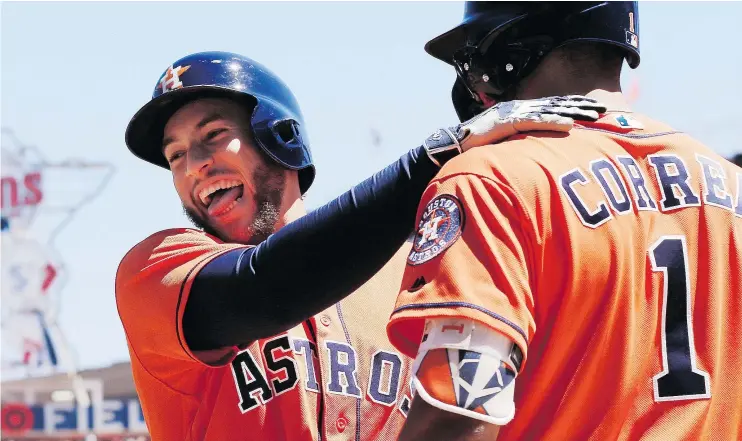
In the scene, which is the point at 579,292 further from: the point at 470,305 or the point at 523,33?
the point at 523,33

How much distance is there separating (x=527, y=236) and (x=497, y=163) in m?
0.20

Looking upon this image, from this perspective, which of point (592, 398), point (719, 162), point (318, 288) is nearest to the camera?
point (592, 398)

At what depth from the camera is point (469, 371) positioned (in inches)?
103

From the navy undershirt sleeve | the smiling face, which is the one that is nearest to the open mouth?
the smiling face

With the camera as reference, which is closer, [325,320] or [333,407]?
[333,407]

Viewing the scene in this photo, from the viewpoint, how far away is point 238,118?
5.11 m

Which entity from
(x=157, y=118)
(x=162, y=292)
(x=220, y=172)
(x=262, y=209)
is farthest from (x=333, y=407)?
(x=157, y=118)

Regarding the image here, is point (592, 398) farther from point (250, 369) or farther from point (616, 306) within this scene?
point (250, 369)

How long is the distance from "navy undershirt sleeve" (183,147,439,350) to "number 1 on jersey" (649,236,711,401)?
874 millimetres

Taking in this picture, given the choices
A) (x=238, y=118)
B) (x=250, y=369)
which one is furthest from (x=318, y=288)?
(x=238, y=118)

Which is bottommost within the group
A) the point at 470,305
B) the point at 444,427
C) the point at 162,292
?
the point at 162,292

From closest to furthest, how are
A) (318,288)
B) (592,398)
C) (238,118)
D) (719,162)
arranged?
(592,398), (719,162), (318,288), (238,118)

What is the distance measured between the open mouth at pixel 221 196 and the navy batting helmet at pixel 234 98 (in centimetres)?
23

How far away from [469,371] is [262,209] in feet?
8.36
